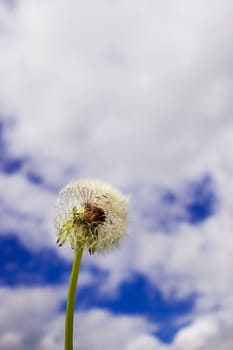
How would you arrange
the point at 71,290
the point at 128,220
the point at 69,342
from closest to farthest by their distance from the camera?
the point at 69,342, the point at 71,290, the point at 128,220

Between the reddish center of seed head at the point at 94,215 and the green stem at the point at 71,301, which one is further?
the reddish center of seed head at the point at 94,215

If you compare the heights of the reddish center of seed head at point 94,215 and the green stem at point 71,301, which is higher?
the reddish center of seed head at point 94,215

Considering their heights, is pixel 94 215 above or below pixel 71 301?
above

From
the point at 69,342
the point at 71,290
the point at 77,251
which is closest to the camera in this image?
the point at 69,342

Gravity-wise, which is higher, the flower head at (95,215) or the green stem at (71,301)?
the flower head at (95,215)

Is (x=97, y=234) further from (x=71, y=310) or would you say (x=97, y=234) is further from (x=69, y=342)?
(x=69, y=342)

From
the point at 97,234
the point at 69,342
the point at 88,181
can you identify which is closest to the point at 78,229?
the point at 97,234
